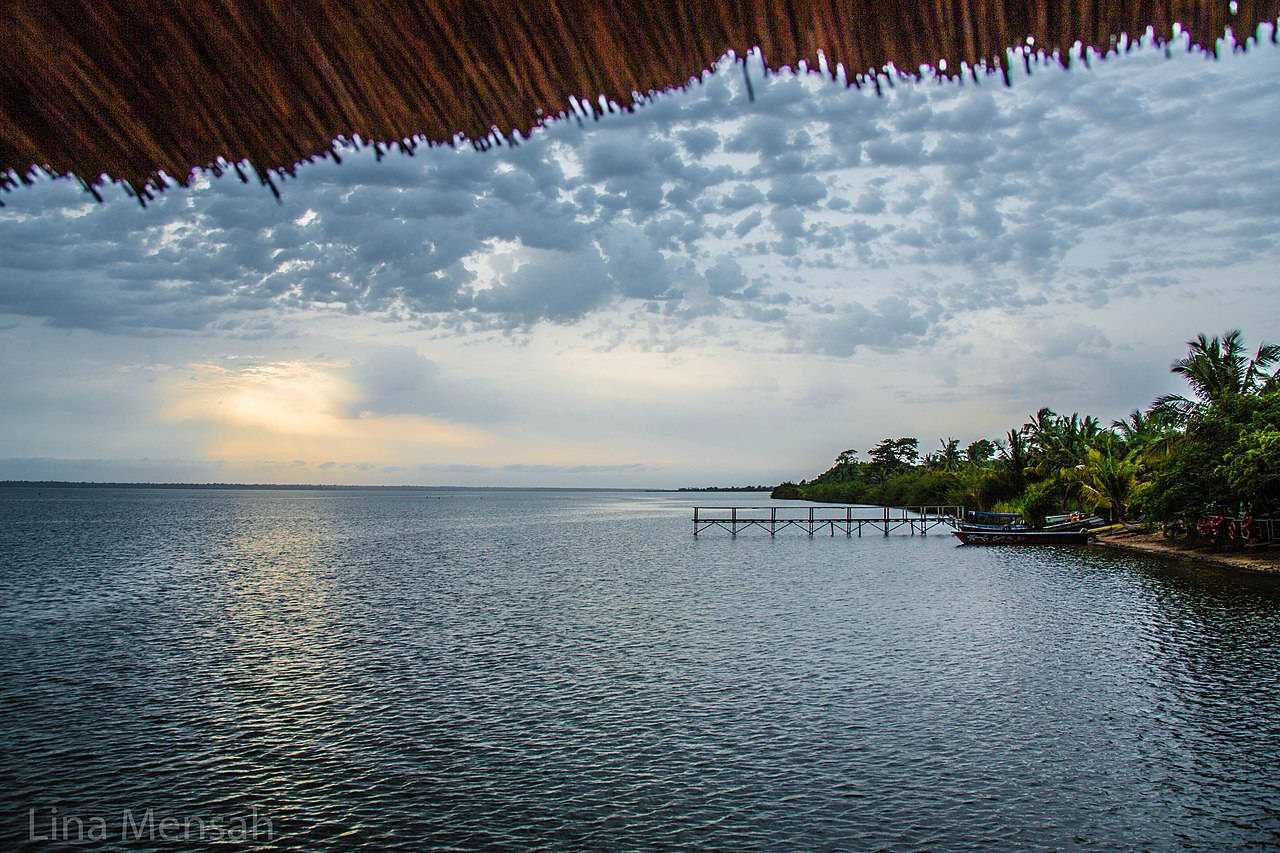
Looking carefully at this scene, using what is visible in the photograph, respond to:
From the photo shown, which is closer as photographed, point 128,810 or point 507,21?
point 507,21

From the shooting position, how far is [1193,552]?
115ft

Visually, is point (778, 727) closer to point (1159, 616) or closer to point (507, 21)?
point (507, 21)

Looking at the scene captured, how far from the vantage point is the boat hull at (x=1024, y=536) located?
45.1 meters

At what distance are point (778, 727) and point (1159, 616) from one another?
14.8m

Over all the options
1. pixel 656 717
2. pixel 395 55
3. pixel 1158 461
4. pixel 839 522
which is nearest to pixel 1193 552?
pixel 1158 461

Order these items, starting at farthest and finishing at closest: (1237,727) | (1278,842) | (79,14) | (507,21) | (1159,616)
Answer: (1159,616), (1237,727), (1278,842), (507,21), (79,14)

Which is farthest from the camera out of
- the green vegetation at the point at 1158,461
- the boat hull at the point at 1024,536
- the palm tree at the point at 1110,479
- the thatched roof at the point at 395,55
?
the boat hull at the point at 1024,536

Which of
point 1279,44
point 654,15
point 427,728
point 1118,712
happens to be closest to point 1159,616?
point 1118,712

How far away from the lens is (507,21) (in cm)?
272

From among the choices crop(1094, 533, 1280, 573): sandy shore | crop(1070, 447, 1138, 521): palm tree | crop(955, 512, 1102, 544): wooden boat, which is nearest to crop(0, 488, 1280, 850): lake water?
crop(1094, 533, 1280, 573): sandy shore

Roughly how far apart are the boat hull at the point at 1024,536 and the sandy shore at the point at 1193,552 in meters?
1.00

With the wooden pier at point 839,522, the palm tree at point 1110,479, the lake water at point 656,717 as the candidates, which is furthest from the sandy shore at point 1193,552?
the wooden pier at point 839,522

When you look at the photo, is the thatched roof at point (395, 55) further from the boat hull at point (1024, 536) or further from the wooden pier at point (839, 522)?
the boat hull at point (1024, 536)

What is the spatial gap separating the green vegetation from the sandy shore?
1381 mm
